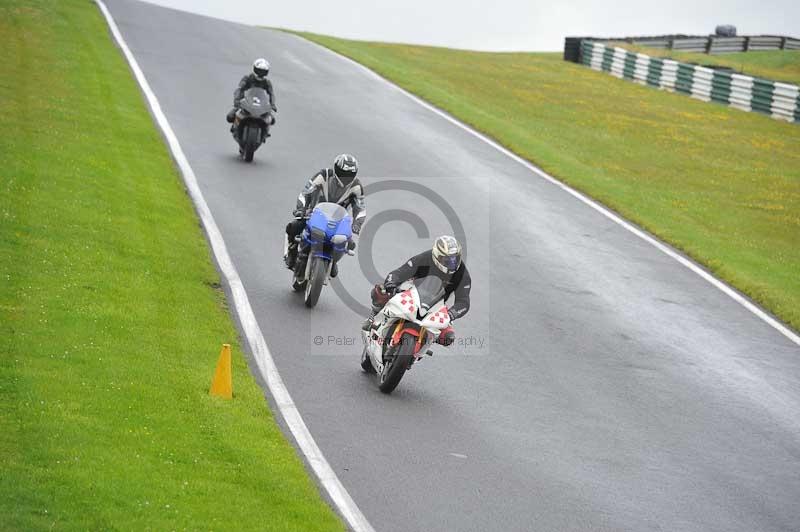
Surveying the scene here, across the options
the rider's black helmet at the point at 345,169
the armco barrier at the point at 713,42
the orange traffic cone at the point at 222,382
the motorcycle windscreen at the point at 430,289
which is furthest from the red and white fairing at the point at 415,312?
the armco barrier at the point at 713,42

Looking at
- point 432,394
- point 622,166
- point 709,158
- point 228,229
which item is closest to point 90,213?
point 228,229

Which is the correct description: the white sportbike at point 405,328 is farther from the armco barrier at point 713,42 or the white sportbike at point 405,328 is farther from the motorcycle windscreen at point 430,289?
the armco barrier at point 713,42

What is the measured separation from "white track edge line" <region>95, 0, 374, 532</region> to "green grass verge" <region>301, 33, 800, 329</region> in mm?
9027

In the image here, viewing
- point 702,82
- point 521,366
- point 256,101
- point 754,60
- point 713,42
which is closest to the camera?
point 521,366

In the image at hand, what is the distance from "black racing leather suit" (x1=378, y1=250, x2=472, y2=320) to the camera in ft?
42.1

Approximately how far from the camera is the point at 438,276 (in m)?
12.8

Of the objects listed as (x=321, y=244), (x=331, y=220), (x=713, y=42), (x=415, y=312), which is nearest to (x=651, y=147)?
(x=331, y=220)

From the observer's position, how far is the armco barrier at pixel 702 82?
137 feet

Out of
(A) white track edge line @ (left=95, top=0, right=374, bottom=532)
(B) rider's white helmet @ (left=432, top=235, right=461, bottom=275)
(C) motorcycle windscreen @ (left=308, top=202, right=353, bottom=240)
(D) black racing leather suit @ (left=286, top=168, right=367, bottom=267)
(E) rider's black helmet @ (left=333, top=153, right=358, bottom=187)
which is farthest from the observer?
(D) black racing leather suit @ (left=286, top=168, right=367, bottom=267)

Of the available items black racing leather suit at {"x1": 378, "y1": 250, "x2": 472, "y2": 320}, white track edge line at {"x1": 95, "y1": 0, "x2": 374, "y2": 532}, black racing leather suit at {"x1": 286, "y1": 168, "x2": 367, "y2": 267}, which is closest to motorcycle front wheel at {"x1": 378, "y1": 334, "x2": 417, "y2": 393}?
black racing leather suit at {"x1": 378, "y1": 250, "x2": 472, "y2": 320}

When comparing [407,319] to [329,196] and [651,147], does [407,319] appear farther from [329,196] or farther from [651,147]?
[651,147]

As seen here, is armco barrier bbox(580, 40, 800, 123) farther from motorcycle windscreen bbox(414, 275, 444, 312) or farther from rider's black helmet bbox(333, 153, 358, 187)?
motorcycle windscreen bbox(414, 275, 444, 312)

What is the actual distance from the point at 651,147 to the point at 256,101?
15.0m

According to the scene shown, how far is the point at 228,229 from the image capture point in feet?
60.2
